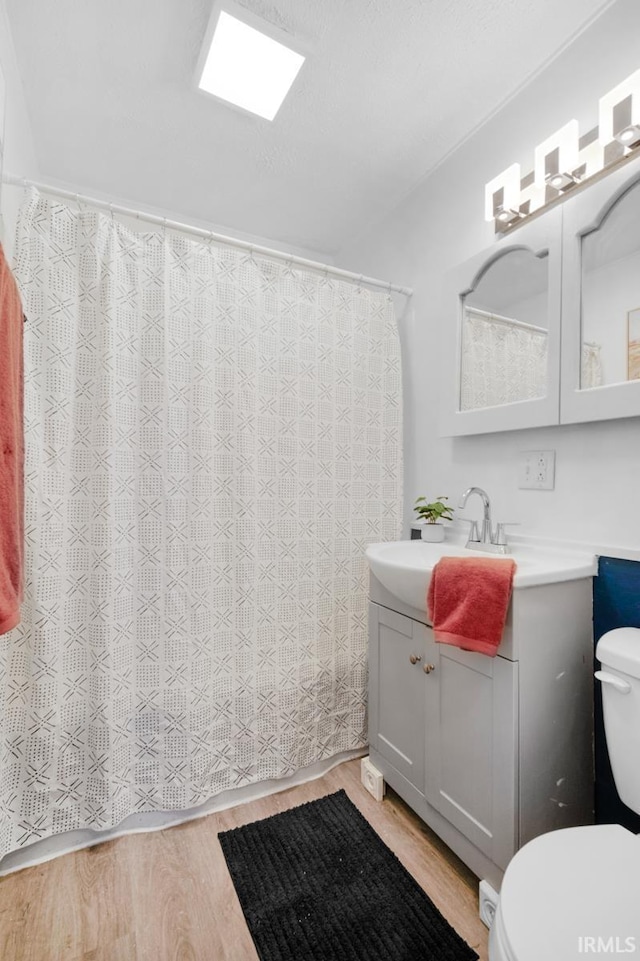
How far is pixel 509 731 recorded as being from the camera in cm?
108

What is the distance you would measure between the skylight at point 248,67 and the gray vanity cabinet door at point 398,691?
1761mm

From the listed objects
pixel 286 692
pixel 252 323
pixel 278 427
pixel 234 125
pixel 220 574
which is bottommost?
pixel 286 692

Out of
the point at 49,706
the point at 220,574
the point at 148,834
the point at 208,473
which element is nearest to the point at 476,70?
the point at 208,473

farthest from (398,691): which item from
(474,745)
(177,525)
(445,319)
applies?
(445,319)

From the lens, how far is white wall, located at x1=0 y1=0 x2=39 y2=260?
1.25 m

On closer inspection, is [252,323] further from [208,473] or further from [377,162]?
[377,162]

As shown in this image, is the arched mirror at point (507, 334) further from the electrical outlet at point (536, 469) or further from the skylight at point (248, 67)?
the skylight at point (248, 67)

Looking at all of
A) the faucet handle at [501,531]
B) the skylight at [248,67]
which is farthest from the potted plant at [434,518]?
the skylight at [248,67]

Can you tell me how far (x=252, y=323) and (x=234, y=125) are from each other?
724mm

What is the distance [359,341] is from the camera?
1.83 m

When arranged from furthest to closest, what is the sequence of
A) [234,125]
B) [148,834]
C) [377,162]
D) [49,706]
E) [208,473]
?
[377,162]
[234,125]
[208,473]
[148,834]
[49,706]

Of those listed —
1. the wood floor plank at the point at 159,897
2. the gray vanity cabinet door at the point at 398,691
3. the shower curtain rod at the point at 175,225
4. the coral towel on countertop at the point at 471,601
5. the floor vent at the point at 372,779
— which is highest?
the shower curtain rod at the point at 175,225

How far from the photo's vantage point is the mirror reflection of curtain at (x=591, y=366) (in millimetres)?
1222

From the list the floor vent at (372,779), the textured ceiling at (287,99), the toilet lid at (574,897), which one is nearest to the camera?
the toilet lid at (574,897)
